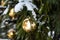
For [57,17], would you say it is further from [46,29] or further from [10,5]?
[10,5]

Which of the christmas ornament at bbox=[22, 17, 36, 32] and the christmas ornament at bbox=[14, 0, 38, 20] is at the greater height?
the christmas ornament at bbox=[14, 0, 38, 20]

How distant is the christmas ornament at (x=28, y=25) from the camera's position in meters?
0.70

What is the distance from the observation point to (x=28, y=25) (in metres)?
0.71

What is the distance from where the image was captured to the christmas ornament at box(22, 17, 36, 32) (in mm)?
699

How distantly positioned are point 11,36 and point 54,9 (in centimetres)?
24

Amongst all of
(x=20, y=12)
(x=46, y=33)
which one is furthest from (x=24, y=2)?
(x=46, y=33)

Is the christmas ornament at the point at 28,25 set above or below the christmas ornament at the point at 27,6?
below

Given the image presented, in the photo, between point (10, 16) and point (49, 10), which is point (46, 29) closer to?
point (49, 10)

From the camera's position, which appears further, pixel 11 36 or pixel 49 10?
pixel 11 36

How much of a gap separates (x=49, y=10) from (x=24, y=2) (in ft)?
0.33

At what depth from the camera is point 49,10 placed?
0.72 m

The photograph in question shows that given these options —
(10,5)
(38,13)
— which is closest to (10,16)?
(10,5)

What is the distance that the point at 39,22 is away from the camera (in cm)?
73

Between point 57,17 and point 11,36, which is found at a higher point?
point 57,17
